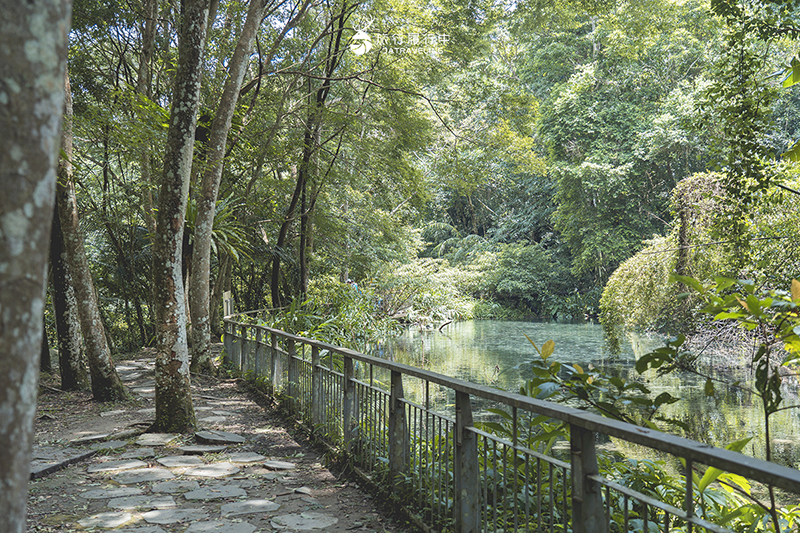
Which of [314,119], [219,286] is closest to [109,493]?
[314,119]

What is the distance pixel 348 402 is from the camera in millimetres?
4527

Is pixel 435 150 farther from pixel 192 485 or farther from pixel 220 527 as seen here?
pixel 220 527

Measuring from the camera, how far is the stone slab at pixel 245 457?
4859 millimetres

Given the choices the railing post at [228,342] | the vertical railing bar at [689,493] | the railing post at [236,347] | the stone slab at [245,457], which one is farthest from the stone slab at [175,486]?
the railing post at [228,342]

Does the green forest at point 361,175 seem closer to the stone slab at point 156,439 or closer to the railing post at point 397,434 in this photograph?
the stone slab at point 156,439

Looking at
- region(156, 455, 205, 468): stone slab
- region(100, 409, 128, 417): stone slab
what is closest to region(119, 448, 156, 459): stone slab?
region(156, 455, 205, 468): stone slab

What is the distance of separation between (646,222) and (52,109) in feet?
85.8

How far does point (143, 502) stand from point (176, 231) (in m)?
2.60

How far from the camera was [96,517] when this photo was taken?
3457 millimetres

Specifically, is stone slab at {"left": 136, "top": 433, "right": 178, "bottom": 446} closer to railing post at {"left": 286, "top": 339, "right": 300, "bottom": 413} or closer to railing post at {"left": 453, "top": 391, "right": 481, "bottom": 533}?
railing post at {"left": 286, "top": 339, "right": 300, "bottom": 413}

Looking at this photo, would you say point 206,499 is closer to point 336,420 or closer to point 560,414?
point 336,420

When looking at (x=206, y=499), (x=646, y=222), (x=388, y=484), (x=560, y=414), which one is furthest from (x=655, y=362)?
(x=646, y=222)

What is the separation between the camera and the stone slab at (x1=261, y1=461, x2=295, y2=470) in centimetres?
470

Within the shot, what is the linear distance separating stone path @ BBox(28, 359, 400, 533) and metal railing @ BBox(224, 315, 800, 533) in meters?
0.35
